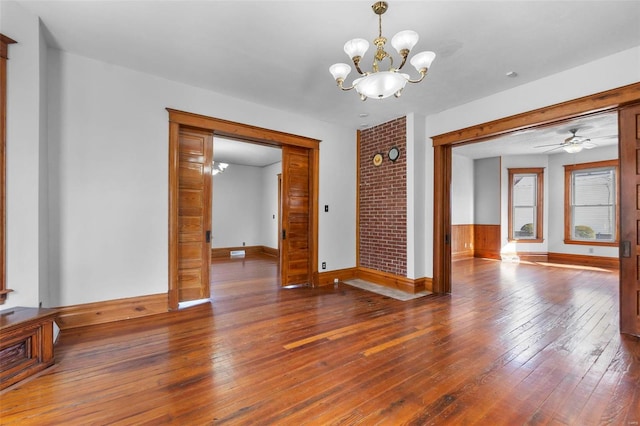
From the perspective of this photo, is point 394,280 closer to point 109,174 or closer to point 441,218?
point 441,218

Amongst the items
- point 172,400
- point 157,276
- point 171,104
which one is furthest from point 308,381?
point 171,104

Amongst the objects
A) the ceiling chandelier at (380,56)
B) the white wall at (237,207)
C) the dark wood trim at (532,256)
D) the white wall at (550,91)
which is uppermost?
the white wall at (550,91)

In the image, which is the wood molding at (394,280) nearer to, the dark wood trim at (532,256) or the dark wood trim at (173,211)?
the dark wood trim at (173,211)

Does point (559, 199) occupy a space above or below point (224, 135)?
below

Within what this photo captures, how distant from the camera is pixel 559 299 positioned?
156 inches

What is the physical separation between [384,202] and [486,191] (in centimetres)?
477

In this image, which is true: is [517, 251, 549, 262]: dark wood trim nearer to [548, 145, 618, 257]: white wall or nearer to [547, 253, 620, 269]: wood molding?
[547, 253, 620, 269]: wood molding

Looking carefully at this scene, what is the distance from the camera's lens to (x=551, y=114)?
3174mm

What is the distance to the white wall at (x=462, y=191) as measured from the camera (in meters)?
7.62

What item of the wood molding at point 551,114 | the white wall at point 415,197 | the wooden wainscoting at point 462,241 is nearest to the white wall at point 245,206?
the white wall at point 415,197

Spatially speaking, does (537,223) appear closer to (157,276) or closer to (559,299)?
(559,299)

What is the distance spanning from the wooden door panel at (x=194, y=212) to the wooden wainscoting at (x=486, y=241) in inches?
288

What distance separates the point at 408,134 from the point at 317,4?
2678 mm

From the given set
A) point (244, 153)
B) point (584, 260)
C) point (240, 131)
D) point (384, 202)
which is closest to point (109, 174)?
point (240, 131)
